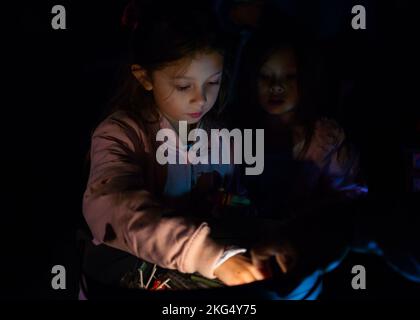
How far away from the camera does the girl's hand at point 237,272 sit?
133cm

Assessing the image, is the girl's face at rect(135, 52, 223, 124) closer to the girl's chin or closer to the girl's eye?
the girl's eye

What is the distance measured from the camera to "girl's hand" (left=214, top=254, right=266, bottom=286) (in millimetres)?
1329

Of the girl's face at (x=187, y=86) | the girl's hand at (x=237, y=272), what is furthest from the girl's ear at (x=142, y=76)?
the girl's hand at (x=237, y=272)

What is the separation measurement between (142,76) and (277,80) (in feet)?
1.34

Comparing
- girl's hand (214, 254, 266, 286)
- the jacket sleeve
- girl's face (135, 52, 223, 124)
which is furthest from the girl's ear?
girl's hand (214, 254, 266, 286)

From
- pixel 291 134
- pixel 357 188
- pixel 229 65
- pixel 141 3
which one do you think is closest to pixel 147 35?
pixel 141 3

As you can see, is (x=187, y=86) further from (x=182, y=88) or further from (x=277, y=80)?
(x=277, y=80)

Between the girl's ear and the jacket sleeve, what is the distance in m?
0.12

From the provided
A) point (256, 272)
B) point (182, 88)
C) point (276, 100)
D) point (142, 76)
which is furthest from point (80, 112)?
point (256, 272)

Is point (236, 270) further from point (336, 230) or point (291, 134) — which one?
point (291, 134)

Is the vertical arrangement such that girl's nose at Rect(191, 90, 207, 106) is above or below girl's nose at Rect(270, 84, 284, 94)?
below

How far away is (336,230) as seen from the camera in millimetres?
1499

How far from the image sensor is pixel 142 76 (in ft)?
4.79
